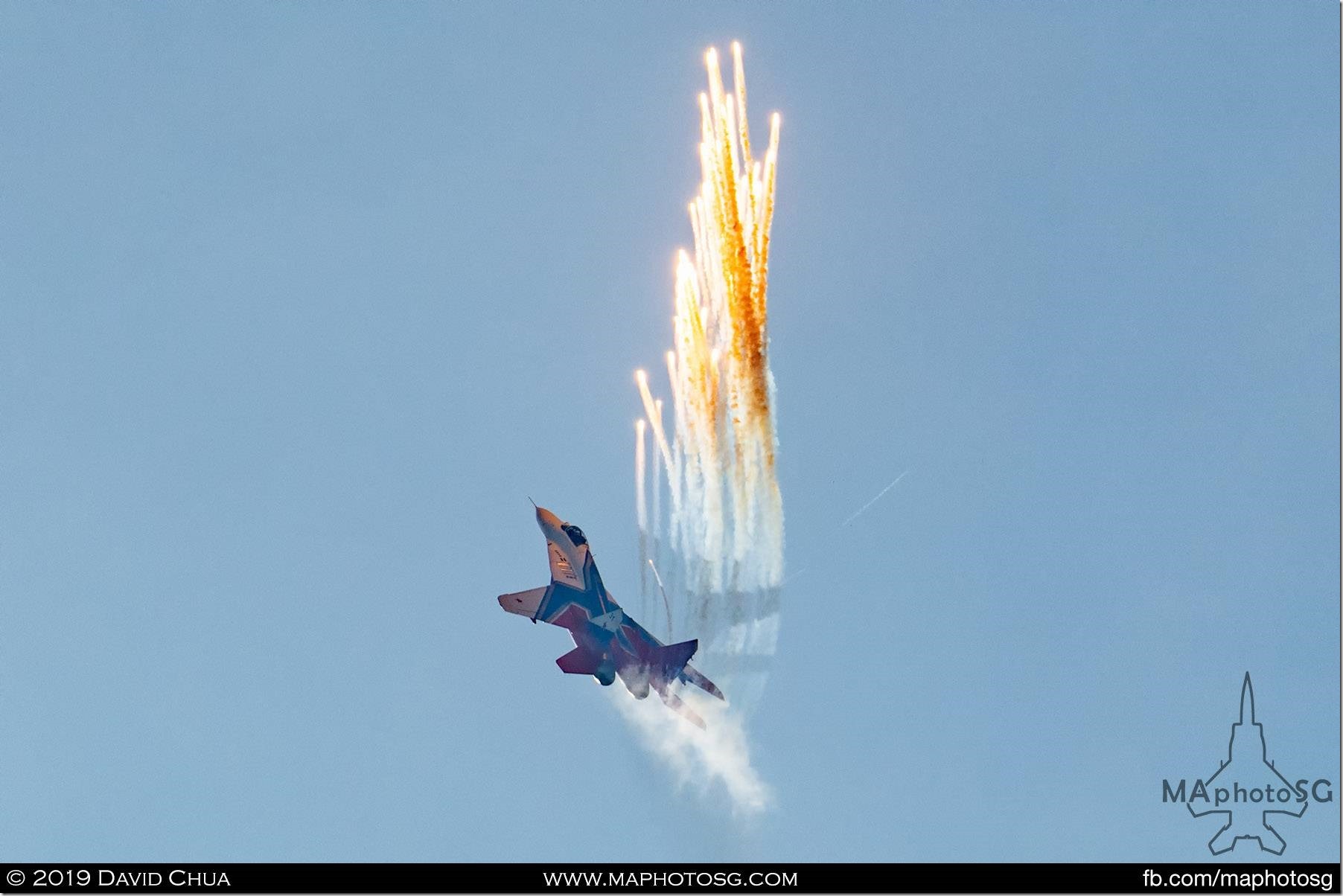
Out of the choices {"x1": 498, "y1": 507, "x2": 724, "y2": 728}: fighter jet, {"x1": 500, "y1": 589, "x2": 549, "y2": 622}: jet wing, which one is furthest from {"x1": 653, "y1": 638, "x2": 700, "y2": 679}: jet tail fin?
{"x1": 500, "y1": 589, "x2": 549, "y2": 622}: jet wing

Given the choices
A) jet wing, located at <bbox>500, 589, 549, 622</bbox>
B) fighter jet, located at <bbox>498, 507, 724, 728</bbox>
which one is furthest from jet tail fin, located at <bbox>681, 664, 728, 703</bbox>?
jet wing, located at <bbox>500, 589, 549, 622</bbox>

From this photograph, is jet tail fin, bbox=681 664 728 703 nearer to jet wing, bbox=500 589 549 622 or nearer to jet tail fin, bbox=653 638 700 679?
jet tail fin, bbox=653 638 700 679

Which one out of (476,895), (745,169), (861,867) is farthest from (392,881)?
(745,169)

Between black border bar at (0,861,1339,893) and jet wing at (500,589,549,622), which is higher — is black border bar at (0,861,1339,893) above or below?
below

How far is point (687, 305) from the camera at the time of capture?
334 feet

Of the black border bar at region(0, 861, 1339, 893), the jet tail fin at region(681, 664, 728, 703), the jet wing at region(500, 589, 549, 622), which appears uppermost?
the jet wing at region(500, 589, 549, 622)

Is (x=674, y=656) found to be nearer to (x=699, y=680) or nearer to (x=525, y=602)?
(x=699, y=680)

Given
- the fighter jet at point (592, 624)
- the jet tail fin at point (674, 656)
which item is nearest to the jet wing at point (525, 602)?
the fighter jet at point (592, 624)

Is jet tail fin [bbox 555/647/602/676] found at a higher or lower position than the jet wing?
lower

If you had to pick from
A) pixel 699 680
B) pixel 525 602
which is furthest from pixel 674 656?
pixel 525 602

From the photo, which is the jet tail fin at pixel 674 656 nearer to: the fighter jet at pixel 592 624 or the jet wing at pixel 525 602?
the fighter jet at pixel 592 624

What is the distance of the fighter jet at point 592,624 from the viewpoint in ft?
355

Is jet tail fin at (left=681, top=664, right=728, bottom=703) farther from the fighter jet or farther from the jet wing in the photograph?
the jet wing

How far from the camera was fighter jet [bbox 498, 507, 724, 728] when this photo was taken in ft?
355
